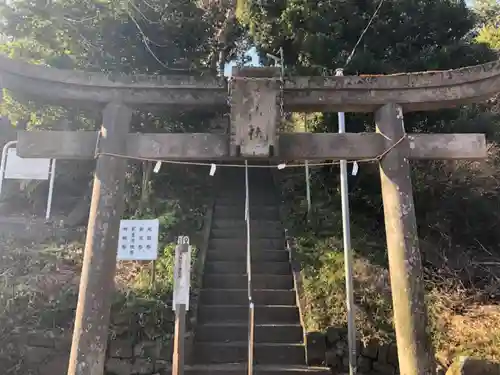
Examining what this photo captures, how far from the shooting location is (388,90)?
5.79 m

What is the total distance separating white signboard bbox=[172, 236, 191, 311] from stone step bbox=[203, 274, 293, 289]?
343cm

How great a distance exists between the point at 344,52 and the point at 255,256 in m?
5.19

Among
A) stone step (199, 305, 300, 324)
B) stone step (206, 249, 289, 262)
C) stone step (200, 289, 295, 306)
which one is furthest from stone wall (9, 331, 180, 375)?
stone step (206, 249, 289, 262)

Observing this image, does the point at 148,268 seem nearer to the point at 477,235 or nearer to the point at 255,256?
the point at 255,256

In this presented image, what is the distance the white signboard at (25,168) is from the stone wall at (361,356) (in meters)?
5.52

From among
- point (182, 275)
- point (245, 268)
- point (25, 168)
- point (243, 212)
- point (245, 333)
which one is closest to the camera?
point (182, 275)

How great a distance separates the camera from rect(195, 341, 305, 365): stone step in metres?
7.29

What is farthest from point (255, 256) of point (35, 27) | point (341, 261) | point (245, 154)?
point (35, 27)

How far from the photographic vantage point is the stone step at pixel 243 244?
10.0m

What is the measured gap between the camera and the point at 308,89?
578cm

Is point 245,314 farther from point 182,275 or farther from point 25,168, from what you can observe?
point 25,168

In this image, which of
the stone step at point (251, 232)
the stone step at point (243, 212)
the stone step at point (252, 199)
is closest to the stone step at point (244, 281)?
the stone step at point (251, 232)

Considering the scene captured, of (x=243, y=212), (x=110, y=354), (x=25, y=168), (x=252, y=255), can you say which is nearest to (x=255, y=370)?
(x=110, y=354)

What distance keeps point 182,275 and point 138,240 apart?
170cm
